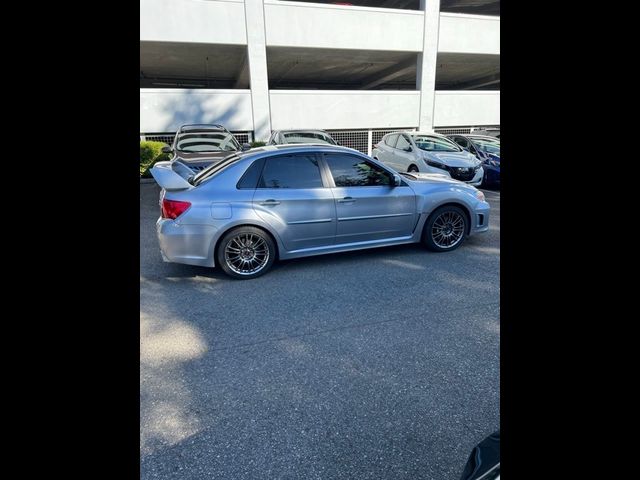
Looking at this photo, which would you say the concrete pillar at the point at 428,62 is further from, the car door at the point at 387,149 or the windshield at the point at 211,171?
the windshield at the point at 211,171

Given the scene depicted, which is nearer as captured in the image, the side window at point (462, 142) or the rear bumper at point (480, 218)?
the rear bumper at point (480, 218)

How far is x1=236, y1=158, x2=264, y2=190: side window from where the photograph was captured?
5.05 meters

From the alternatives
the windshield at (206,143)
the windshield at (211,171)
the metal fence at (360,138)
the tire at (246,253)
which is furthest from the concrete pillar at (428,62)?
the tire at (246,253)

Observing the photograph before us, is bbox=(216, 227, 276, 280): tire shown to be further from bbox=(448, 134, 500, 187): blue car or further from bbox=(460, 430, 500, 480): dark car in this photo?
bbox=(448, 134, 500, 187): blue car

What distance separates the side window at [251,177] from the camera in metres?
5.05

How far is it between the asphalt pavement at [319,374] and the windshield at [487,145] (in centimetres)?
733

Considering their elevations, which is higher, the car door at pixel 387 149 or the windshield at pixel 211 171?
the car door at pixel 387 149

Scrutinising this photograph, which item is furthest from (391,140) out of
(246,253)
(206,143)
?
(246,253)

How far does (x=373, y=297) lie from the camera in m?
4.43

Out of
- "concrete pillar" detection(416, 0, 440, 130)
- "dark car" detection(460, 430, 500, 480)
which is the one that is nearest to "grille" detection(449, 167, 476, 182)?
"concrete pillar" detection(416, 0, 440, 130)

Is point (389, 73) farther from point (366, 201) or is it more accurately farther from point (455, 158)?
point (366, 201)

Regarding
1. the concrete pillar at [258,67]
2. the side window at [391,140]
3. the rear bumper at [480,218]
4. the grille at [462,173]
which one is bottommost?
the rear bumper at [480,218]
